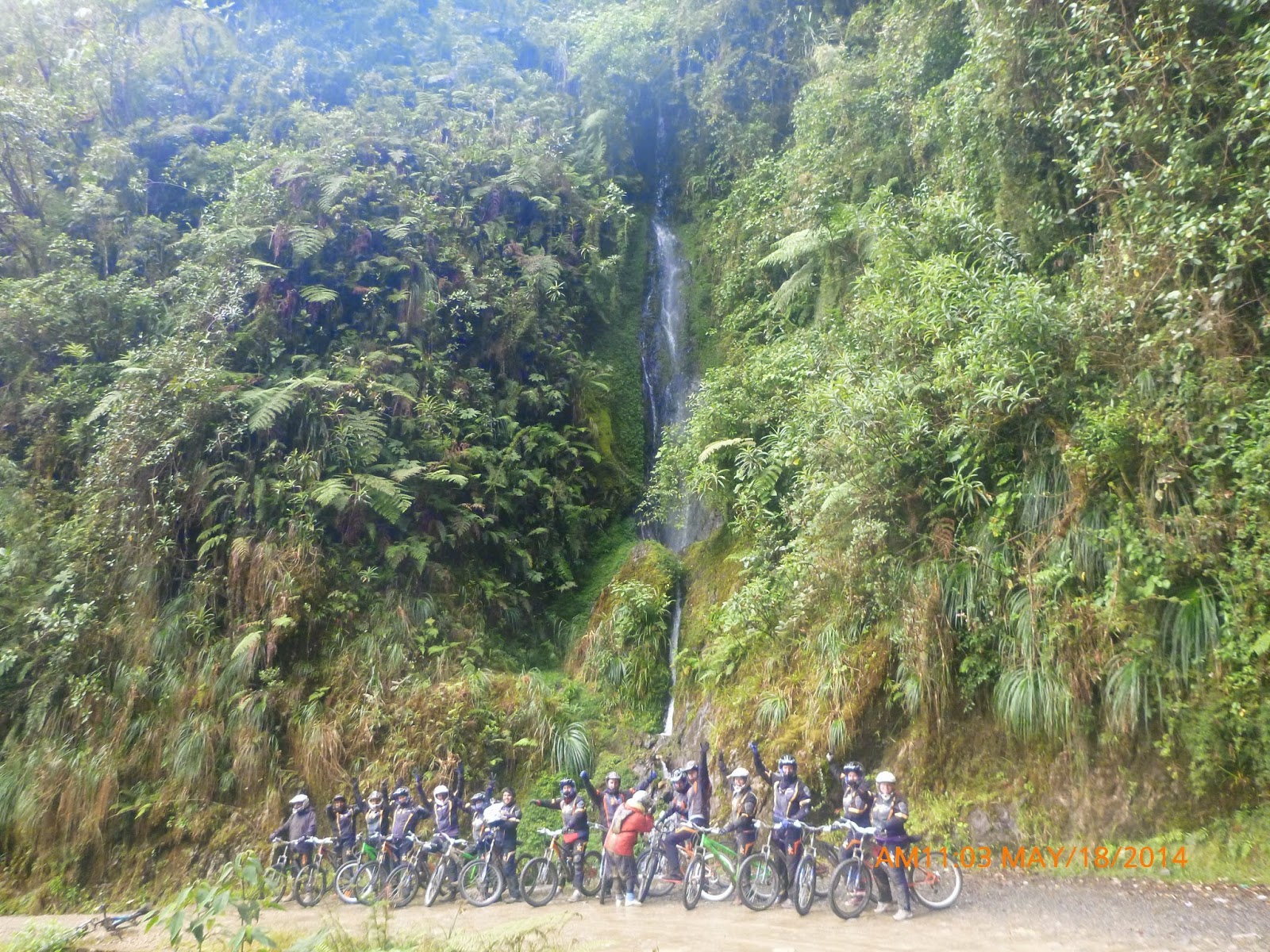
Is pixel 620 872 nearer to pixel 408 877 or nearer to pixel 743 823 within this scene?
pixel 743 823

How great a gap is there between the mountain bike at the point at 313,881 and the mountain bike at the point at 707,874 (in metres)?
4.61

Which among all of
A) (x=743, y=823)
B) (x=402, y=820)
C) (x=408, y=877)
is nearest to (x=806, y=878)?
(x=743, y=823)

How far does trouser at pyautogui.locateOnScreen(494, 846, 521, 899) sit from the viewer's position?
8391mm

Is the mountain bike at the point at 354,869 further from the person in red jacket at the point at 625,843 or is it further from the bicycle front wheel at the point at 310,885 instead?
the person in red jacket at the point at 625,843

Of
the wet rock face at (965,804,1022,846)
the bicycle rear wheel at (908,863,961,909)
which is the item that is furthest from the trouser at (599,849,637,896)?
the wet rock face at (965,804,1022,846)

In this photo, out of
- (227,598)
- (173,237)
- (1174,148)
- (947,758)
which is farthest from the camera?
(173,237)

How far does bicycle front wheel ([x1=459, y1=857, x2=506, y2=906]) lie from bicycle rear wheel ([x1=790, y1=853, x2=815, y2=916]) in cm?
321

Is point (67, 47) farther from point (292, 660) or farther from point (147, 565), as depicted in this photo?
point (292, 660)

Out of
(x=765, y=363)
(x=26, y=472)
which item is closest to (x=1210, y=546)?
(x=765, y=363)

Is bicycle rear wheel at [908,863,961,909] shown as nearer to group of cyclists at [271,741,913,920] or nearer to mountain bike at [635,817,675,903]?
group of cyclists at [271,741,913,920]

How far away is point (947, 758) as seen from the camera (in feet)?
26.1

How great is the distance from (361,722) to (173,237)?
11.9m

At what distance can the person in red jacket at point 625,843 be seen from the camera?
771cm

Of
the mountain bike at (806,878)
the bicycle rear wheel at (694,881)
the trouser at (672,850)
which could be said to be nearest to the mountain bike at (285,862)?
the trouser at (672,850)
